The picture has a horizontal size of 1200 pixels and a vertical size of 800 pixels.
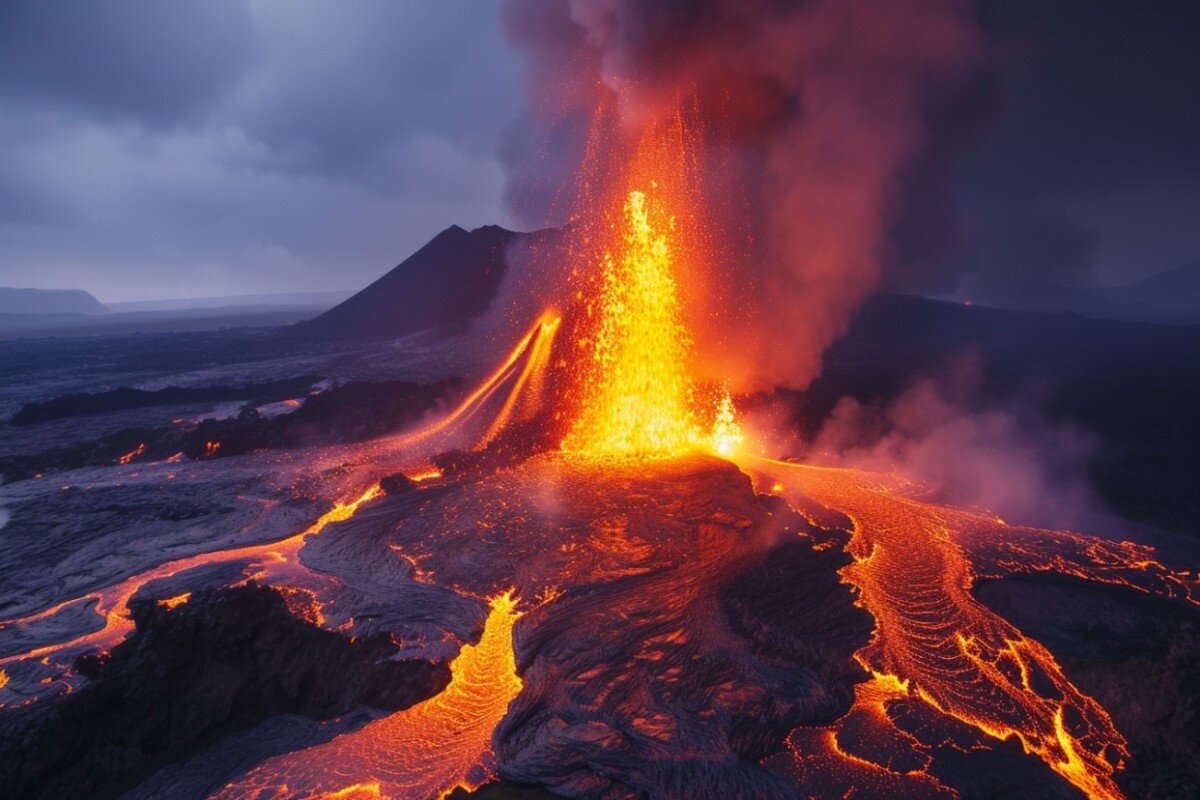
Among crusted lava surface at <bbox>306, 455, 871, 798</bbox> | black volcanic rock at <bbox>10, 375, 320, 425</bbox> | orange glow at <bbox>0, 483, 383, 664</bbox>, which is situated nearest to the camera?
crusted lava surface at <bbox>306, 455, 871, 798</bbox>

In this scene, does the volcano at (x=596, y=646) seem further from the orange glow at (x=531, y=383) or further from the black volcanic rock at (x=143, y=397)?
the black volcanic rock at (x=143, y=397)

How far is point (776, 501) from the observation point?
17812 mm

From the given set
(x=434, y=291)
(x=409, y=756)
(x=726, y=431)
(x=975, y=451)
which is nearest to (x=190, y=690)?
(x=409, y=756)

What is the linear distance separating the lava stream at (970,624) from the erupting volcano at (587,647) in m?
0.06

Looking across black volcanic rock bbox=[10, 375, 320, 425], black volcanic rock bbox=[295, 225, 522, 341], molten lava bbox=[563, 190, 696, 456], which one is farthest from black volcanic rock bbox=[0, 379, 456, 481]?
black volcanic rock bbox=[295, 225, 522, 341]

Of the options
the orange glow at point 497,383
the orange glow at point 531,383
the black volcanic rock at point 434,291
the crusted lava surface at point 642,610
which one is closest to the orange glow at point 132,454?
the orange glow at point 497,383

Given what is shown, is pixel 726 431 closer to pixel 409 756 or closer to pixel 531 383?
pixel 531 383

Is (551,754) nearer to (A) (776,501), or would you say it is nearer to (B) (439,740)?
(B) (439,740)

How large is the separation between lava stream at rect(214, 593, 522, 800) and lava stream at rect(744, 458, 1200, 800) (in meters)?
4.93

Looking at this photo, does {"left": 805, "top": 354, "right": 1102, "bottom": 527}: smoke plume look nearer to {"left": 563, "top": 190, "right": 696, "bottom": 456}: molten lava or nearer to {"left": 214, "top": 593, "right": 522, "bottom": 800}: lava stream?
{"left": 563, "top": 190, "right": 696, "bottom": 456}: molten lava

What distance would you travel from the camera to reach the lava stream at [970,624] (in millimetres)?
8288

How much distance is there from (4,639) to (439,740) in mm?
10408

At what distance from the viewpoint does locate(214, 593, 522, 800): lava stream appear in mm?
7484

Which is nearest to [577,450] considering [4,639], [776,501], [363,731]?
[776,501]
